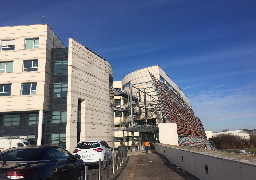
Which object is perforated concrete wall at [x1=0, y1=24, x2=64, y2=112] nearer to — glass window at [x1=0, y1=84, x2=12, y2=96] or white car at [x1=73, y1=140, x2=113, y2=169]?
glass window at [x1=0, y1=84, x2=12, y2=96]

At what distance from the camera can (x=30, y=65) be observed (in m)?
25.3

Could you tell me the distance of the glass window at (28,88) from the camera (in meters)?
24.5

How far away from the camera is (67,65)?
26.8m

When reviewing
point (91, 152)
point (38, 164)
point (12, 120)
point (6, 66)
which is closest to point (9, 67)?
point (6, 66)

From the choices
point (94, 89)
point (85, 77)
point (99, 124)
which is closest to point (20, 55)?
point (85, 77)

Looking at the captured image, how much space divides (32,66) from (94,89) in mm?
9266

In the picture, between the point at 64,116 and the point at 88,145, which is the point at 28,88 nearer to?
the point at 64,116

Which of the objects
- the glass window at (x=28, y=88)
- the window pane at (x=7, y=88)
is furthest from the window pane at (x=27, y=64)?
the window pane at (x=7, y=88)

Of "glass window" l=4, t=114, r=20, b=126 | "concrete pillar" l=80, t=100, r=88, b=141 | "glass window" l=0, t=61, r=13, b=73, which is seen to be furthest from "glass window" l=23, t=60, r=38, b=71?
"concrete pillar" l=80, t=100, r=88, b=141

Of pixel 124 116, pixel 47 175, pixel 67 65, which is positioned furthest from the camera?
pixel 124 116

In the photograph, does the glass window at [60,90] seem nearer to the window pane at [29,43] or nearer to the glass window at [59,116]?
the glass window at [59,116]

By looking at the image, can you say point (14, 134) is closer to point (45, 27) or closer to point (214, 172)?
point (45, 27)

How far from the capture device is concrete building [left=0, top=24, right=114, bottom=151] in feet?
79.7

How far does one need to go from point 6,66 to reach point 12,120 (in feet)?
21.6
